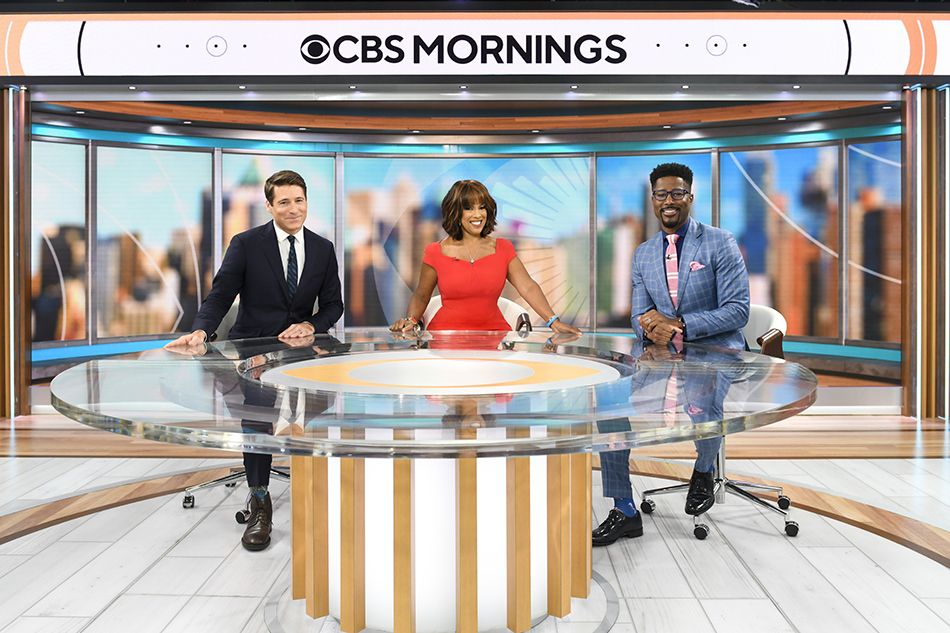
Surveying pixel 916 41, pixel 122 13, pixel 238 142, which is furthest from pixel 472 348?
pixel 238 142

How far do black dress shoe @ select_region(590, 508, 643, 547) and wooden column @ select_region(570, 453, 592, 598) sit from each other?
50 centimetres

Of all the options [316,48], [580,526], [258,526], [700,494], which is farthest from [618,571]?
[316,48]

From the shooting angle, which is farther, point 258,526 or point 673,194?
point 673,194

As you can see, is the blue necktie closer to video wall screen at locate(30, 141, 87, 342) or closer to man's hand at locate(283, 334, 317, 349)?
man's hand at locate(283, 334, 317, 349)

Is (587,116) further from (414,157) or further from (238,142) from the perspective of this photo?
(238,142)

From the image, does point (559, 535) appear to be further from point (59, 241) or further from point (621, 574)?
point (59, 241)

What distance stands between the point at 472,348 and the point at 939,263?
4.13 metres

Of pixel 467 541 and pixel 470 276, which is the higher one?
pixel 470 276

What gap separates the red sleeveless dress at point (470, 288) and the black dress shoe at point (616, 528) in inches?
42.6

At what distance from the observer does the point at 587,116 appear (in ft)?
21.0

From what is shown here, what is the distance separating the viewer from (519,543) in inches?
81.9

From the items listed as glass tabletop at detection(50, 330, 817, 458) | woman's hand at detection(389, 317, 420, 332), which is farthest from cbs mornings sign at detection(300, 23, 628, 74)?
glass tabletop at detection(50, 330, 817, 458)

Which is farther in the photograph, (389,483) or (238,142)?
(238,142)

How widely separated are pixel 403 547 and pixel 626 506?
Result: 132 centimetres
